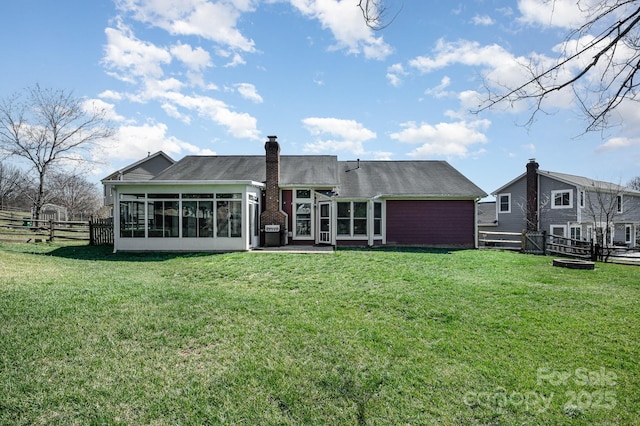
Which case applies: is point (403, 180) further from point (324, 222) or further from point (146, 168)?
point (146, 168)

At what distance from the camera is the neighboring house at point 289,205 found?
46.9 ft

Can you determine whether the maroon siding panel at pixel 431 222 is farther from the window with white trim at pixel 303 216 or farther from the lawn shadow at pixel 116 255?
the lawn shadow at pixel 116 255

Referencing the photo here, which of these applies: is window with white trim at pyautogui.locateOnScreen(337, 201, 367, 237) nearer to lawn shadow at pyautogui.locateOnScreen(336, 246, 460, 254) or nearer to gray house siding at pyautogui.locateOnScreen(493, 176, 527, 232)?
lawn shadow at pyautogui.locateOnScreen(336, 246, 460, 254)

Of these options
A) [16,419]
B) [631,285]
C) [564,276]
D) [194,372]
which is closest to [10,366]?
[16,419]

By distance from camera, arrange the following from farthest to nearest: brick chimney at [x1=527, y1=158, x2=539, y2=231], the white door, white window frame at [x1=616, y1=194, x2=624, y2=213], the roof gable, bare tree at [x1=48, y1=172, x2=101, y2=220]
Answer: bare tree at [x1=48, y1=172, x2=101, y2=220] < the roof gable < white window frame at [x1=616, y1=194, x2=624, y2=213] < brick chimney at [x1=527, y1=158, x2=539, y2=231] < the white door

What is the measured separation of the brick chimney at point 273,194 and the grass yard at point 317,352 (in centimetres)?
730

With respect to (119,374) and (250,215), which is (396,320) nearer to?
(119,374)

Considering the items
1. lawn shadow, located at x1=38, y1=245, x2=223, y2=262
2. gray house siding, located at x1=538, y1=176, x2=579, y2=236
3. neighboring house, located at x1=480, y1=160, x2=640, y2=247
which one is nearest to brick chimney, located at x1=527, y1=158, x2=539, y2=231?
neighboring house, located at x1=480, y1=160, x2=640, y2=247

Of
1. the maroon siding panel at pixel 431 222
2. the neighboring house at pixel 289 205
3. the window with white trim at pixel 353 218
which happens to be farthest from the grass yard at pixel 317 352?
the maroon siding panel at pixel 431 222

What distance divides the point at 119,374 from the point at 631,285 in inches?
452

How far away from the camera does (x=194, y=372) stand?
4.54 meters

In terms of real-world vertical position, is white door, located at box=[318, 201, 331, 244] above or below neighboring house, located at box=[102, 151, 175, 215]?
below

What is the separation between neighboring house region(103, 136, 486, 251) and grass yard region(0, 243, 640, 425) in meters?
5.70

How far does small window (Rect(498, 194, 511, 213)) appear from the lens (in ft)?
87.4
